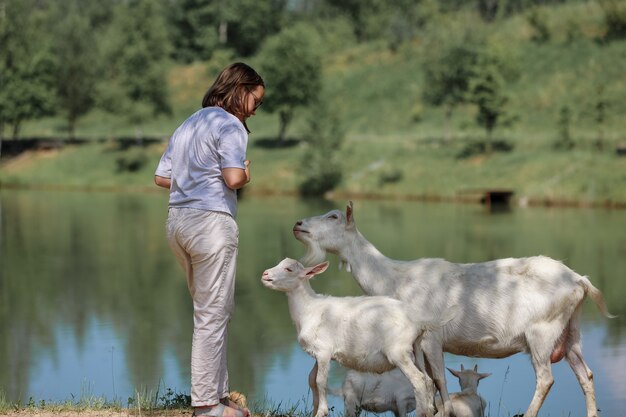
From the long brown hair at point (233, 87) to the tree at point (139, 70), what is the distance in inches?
2467

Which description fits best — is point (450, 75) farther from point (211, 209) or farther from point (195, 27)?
point (211, 209)

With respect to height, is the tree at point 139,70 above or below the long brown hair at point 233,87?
above

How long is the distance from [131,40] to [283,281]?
67910 mm

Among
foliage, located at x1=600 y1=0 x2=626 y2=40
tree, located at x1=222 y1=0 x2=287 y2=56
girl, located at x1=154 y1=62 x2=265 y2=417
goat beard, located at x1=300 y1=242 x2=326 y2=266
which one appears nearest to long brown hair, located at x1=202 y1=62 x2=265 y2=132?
girl, located at x1=154 y1=62 x2=265 y2=417

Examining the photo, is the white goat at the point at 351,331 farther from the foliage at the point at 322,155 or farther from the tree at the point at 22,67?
the tree at the point at 22,67

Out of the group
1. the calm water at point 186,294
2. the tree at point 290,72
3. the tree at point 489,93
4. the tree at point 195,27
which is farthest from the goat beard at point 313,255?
the tree at point 195,27

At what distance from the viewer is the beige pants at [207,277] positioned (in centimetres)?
751

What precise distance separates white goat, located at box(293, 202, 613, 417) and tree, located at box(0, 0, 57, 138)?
68.1 m

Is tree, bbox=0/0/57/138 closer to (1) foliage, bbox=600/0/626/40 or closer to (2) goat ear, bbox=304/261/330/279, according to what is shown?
(1) foliage, bbox=600/0/626/40

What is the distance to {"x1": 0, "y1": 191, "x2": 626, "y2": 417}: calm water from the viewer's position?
45.5 ft

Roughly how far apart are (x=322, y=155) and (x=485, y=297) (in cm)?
4510

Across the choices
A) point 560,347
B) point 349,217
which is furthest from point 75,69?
point 560,347

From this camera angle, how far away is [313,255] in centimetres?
869

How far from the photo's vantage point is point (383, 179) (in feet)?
173
